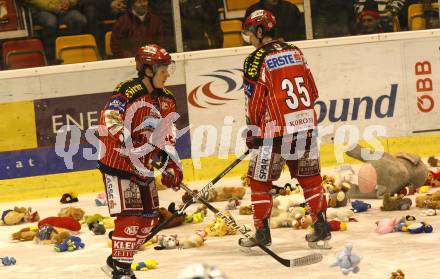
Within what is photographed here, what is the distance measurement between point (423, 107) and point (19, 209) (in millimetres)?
4584

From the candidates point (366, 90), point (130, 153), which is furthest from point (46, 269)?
point (366, 90)

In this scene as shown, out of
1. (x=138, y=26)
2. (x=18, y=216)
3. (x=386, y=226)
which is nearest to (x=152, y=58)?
(x=386, y=226)

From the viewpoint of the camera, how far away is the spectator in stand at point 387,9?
11.8 meters

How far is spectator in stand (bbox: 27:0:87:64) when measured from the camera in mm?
11250

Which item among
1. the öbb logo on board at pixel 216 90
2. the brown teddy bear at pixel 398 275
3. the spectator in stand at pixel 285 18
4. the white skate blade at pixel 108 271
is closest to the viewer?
the brown teddy bear at pixel 398 275

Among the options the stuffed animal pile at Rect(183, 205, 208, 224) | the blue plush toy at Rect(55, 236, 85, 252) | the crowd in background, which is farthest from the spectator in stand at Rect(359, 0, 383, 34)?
the blue plush toy at Rect(55, 236, 85, 252)

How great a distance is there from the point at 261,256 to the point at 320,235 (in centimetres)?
46

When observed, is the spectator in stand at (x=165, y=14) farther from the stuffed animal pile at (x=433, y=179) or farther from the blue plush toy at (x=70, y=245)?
the blue plush toy at (x=70, y=245)

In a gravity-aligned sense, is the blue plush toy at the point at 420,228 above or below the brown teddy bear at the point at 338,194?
below

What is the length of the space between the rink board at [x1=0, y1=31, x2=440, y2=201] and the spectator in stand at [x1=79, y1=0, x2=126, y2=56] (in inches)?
20.0

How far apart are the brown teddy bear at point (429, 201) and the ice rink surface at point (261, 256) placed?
87mm

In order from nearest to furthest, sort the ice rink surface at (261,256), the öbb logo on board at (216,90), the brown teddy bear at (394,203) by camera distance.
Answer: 1. the ice rink surface at (261,256)
2. the brown teddy bear at (394,203)
3. the öbb logo on board at (216,90)

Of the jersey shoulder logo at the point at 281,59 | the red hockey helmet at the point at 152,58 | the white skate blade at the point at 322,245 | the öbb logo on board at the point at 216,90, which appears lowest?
the white skate blade at the point at 322,245

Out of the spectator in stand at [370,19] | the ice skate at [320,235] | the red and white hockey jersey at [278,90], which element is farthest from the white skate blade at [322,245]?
the spectator in stand at [370,19]
